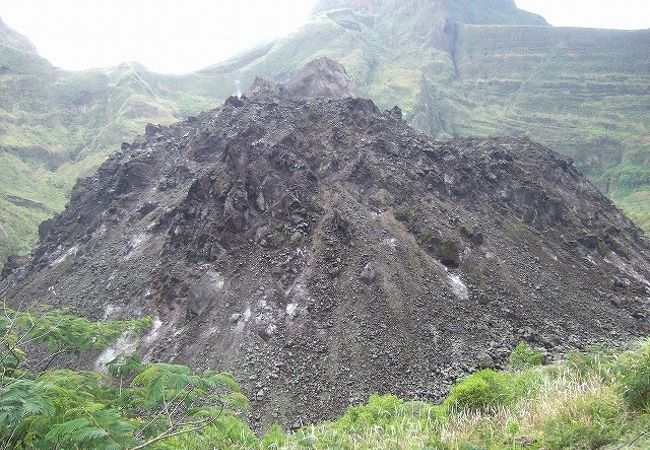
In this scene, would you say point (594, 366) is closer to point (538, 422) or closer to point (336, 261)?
point (538, 422)

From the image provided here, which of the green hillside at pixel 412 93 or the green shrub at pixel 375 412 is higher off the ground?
the green hillside at pixel 412 93

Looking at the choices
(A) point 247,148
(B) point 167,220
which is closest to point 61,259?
(B) point 167,220

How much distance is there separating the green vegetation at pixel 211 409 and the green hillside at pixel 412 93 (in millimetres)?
48862

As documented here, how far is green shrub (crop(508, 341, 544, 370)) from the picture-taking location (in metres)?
16.5

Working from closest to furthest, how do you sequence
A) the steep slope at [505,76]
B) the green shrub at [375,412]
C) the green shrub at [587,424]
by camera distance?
the green shrub at [587,424] < the green shrub at [375,412] < the steep slope at [505,76]

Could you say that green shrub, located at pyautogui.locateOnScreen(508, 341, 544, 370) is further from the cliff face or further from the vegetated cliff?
the cliff face

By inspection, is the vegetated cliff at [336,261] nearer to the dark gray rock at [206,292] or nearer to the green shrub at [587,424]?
the dark gray rock at [206,292]

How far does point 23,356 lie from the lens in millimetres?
6457

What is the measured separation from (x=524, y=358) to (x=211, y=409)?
15245mm

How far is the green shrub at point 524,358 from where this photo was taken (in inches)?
648

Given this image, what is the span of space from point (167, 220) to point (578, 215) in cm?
3032

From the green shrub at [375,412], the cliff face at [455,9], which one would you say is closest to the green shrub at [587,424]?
the green shrub at [375,412]

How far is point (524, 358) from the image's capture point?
16.9 m

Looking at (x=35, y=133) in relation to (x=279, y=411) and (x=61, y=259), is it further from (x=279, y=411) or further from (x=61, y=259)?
(x=279, y=411)
